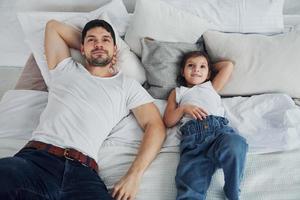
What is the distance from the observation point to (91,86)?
1646 mm

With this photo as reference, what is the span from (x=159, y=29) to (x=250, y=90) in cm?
57

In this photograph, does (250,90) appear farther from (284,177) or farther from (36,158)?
(36,158)

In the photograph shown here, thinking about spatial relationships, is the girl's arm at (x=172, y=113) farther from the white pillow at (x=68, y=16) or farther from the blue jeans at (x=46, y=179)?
the white pillow at (x=68, y=16)

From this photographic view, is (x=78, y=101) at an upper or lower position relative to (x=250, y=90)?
upper

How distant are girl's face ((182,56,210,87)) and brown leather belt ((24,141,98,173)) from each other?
629 mm

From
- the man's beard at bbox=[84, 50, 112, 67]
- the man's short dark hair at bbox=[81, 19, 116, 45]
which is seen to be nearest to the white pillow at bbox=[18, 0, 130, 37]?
the man's short dark hair at bbox=[81, 19, 116, 45]

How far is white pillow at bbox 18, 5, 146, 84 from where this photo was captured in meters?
1.86

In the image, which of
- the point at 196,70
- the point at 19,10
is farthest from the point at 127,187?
the point at 19,10

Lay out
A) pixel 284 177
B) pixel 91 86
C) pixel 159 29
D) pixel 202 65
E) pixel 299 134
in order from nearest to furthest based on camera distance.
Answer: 1. pixel 284 177
2. pixel 299 134
3. pixel 91 86
4. pixel 202 65
5. pixel 159 29

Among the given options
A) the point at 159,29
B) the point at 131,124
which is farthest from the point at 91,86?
the point at 159,29

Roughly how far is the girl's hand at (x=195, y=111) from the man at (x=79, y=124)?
13 cm

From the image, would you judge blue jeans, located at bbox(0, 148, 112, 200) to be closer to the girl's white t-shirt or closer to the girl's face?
the girl's white t-shirt

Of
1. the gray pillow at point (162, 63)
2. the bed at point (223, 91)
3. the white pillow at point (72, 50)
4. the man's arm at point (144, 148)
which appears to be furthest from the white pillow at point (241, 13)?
the man's arm at point (144, 148)

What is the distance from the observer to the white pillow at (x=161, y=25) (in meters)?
1.90
